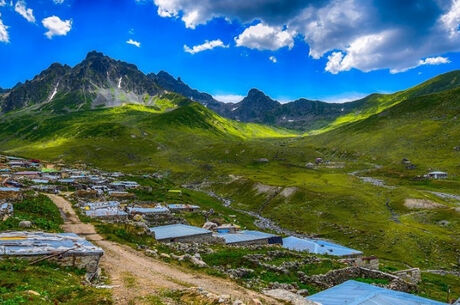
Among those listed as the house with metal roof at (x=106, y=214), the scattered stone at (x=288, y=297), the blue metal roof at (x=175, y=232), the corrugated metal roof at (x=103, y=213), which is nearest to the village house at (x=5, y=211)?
the house with metal roof at (x=106, y=214)

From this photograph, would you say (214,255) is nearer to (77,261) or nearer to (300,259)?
(300,259)

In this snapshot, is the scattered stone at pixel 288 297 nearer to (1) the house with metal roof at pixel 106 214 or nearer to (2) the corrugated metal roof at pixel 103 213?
(1) the house with metal roof at pixel 106 214

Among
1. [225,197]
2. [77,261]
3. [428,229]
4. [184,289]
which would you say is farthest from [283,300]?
[225,197]

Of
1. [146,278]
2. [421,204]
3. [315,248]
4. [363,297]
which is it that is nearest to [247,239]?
[315,248]

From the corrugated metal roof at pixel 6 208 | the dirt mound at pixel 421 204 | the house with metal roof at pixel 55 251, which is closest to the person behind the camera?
the house with metal roof at pixel 55 251

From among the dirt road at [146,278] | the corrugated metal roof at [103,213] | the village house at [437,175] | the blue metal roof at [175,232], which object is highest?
the corrugated metal roof at [103,213]
